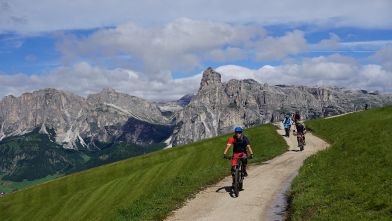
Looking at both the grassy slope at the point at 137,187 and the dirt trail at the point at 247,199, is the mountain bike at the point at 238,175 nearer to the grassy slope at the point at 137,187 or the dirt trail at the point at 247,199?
the dirt trail at the point at 247,199

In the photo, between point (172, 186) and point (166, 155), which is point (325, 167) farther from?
point (166, 155)

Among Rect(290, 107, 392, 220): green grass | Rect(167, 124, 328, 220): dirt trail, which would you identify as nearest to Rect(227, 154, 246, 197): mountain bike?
Rect(167, 124, 328, 220): dirt trail

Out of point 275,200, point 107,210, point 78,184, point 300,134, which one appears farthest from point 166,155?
point 275,200

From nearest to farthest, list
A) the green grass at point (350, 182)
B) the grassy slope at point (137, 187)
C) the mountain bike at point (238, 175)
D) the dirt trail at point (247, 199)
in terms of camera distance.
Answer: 1. the green grass at point (350, 182)
2. the dirt trail at point (247, 199)
3. the mountain bike at point (238, 175)
4. the grassy slope at point (137, 187)

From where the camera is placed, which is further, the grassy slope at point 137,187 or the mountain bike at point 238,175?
the grassy slope at point 137,187

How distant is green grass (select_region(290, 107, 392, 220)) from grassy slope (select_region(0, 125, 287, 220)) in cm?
743

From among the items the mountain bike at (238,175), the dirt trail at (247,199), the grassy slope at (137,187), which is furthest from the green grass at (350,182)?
the grassy slope at (137,187)

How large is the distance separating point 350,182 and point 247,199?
5.75 meters

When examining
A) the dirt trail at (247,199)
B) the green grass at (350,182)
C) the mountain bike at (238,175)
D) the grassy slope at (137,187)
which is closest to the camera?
the green grass at (350,182)

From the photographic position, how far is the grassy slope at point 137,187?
28594 mm


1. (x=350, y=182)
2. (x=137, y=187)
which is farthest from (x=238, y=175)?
(x=137, y=187)

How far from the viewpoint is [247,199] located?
84.9 ft

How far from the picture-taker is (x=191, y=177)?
33938 mm

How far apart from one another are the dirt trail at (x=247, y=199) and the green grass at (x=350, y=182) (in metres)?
1.48
